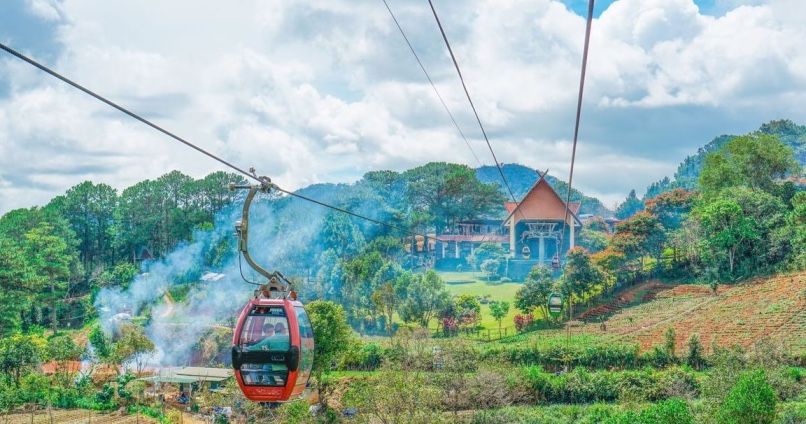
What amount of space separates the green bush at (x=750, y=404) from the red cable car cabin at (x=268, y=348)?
10018 mm

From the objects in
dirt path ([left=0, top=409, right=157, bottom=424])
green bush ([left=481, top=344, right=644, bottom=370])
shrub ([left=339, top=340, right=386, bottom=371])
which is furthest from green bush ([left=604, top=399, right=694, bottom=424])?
dirt path ([left=0, top=409, right=157, bottom=424])

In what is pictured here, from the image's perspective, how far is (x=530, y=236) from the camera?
152ft

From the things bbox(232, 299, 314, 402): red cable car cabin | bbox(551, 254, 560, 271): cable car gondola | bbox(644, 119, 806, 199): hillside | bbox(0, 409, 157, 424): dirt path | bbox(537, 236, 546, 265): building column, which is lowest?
bbox(0, 409, 157, 424): dirt path

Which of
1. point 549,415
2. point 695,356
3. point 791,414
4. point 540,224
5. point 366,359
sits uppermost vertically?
point 540,224

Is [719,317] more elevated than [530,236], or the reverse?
[530,236]

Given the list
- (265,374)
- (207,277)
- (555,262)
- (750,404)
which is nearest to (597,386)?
(750,404)

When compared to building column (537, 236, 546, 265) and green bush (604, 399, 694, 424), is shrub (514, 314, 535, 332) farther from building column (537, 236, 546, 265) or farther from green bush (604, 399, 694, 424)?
green bush (604, 399, 694, 424)

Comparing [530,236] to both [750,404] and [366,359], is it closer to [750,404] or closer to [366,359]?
[366,359]

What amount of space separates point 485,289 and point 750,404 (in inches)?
1029

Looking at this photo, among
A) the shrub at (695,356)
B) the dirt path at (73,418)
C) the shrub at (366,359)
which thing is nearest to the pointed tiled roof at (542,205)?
the shrub at (366,359)

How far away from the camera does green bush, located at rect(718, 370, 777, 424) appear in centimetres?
1477

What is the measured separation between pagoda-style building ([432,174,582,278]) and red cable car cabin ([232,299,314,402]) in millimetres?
35639

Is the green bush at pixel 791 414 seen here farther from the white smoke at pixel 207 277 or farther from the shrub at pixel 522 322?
the white smoke at pixel 207 277

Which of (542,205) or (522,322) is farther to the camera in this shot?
(542,205)
